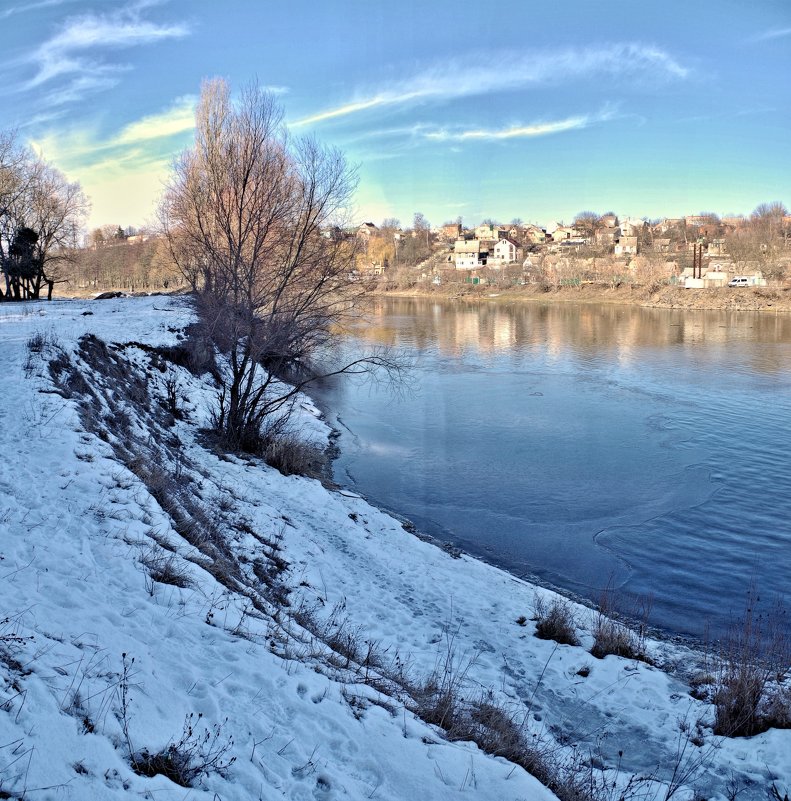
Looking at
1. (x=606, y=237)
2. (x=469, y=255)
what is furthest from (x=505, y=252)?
(x=606, y=237)

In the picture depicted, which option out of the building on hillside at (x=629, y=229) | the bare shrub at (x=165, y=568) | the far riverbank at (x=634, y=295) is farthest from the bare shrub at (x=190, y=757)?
the building on hillside at (x=629, y=229)

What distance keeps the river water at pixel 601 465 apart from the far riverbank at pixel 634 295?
1127 inches

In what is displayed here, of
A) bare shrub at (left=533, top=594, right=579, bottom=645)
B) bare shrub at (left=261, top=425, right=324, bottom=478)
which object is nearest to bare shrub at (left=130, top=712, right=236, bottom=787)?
bare shrub at (left=533, top=594, right=579, bottom=645)

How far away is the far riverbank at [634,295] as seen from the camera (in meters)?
60.2

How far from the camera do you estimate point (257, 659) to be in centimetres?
543

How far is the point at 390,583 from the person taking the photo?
31.6 feet

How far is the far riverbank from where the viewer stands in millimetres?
60188

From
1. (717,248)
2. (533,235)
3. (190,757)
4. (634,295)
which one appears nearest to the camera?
(190,757)

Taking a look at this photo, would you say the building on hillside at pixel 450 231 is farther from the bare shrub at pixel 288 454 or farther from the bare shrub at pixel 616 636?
the bare shrub at pixel 616 636

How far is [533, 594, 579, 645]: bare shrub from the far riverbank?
46.2 meters

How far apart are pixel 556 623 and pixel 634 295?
67.2 m

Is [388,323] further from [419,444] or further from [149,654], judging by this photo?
[149,654]

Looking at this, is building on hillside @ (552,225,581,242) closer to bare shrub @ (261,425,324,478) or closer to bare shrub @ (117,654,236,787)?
bare shrub @ (261,425,324,478)

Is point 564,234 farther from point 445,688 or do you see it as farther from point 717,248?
point 445,688
